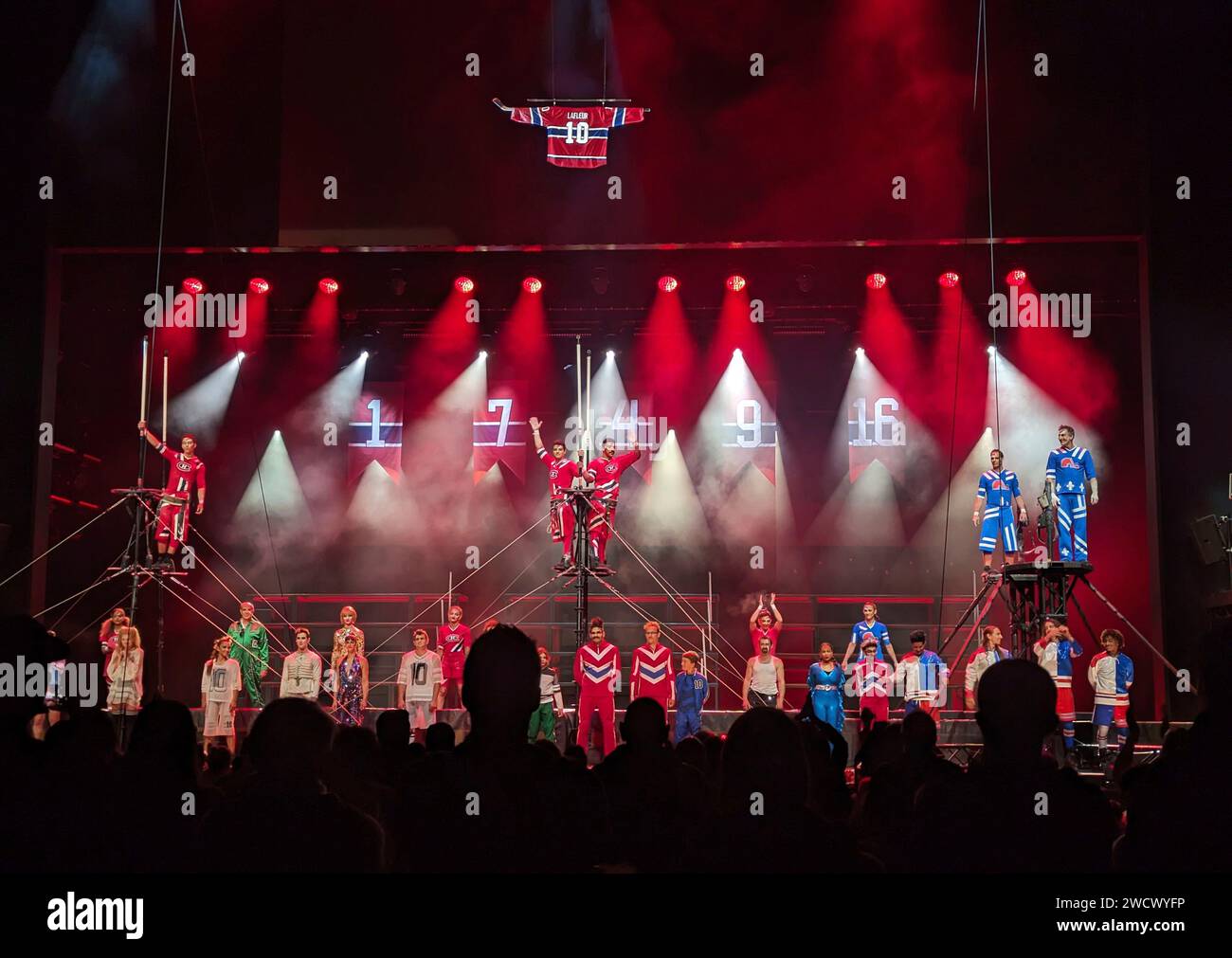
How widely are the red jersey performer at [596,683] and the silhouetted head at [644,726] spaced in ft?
24.0

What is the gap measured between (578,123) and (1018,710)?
39.5ft

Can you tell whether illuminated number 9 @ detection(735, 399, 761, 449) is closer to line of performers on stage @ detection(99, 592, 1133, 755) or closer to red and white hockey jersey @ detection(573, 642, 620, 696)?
line of performers on stage @ detection(99, 592, 1133, 755)

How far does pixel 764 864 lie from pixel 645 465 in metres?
14.9

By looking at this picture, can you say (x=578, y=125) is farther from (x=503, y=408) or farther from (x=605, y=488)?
(x=503, y=408)

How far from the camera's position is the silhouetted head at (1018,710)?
2385 millimetres

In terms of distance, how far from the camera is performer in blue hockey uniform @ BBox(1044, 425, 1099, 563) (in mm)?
10500

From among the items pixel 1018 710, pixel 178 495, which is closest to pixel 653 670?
pixel 178 495

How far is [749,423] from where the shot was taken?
16.6 m

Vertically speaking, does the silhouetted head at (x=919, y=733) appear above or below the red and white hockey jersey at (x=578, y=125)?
below

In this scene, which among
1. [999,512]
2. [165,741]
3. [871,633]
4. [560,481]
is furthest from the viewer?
[560,481]

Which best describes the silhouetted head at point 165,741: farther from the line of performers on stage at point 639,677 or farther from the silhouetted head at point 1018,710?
the line of performers on stage at point 639,677

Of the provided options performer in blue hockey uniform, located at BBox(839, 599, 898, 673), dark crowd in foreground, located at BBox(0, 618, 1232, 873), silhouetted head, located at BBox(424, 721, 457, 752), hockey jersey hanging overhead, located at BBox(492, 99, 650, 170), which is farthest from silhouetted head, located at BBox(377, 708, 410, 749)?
hockey jersey hanging overhead, located at BBox(492, 99, 650, 170)

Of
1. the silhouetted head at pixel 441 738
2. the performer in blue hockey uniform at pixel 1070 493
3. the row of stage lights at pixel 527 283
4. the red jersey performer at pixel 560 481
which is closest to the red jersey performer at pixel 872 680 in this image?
the performer in blue hockey uniform at pixel 1070 493

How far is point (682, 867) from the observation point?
1990mm
